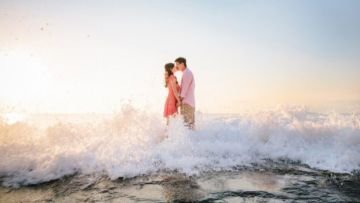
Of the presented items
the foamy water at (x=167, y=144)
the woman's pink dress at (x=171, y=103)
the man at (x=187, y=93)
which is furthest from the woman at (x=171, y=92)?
the foamy water at (x=167, y=144)

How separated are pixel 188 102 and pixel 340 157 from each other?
4328 mm

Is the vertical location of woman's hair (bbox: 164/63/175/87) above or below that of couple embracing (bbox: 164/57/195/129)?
above

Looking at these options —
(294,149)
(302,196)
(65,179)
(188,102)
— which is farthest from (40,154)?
(294,149)

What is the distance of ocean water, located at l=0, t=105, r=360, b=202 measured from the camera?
17.2 feet

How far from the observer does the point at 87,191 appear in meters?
5.44

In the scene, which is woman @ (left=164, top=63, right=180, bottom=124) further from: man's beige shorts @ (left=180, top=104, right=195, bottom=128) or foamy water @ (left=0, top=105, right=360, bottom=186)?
foamy water @ (left=0, top=105, right=360, bottom=186)

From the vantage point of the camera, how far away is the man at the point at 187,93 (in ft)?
29.8

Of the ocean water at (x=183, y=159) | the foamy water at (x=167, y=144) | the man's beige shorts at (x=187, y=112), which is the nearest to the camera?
the ocean water at (x=183, y=159)

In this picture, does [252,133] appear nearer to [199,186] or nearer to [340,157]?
[340,157]

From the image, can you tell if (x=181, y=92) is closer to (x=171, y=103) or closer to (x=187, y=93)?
(x=187, y=93)

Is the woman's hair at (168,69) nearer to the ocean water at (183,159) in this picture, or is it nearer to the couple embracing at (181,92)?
the couple embracing at (181,92)

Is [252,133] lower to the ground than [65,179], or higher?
higher

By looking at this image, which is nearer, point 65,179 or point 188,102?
point 65,179

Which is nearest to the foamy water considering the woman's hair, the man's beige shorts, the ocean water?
the ocean water
